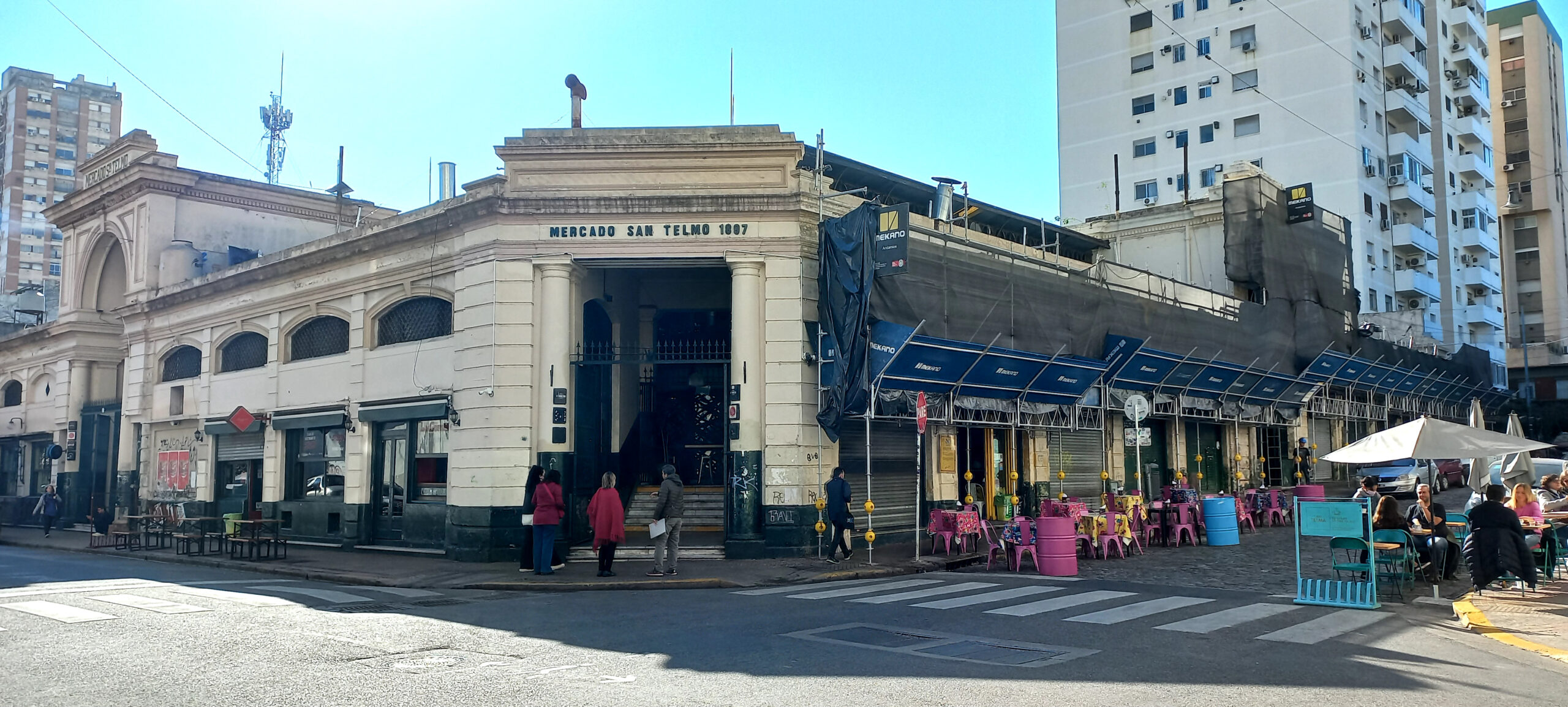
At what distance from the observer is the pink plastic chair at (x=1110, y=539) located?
17312 millimetres

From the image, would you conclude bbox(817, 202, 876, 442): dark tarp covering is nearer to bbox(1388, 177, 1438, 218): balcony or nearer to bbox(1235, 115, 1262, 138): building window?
bbox(1235, 115, 1262, 138): building window

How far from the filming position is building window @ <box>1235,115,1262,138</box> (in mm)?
47531

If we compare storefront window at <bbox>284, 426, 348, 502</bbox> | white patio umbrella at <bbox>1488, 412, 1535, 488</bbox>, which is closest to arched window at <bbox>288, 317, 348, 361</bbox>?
storefront window at <bbox>284, 426, 348, 502</bbox>

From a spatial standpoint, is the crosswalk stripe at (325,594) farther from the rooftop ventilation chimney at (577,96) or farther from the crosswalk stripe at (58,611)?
the rooftop ventilation chimney at (577,96)

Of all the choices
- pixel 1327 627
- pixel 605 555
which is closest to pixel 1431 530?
pixel 1327 627

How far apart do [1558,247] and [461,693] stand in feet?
261

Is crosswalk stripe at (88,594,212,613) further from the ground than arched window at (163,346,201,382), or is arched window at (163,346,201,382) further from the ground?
arched window at (163,346,201,382)

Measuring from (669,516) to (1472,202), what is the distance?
58.0m

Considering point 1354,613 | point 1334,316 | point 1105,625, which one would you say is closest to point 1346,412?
point 1334,316

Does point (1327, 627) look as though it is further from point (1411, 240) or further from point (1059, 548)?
point (1411, 240)

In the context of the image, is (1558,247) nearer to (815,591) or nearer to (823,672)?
(815,591)

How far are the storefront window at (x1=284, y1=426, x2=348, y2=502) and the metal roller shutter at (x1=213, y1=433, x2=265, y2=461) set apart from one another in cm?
132

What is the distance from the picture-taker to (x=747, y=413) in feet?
58.6

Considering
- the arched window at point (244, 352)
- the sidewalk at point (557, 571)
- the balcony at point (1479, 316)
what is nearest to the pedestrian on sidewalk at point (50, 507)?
the arched window at point (244, 352)
